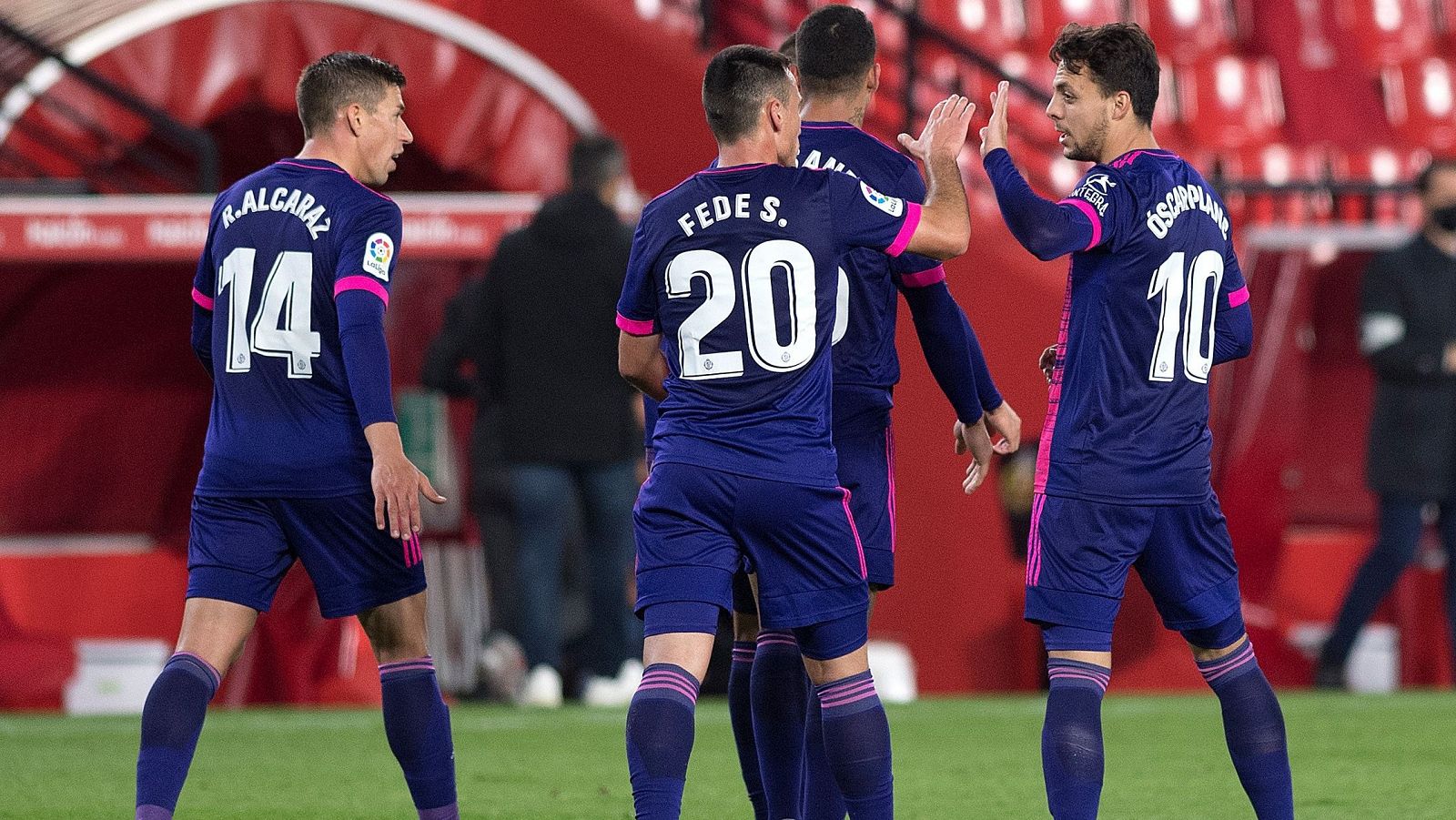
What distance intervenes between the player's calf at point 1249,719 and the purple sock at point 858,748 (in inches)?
31.7

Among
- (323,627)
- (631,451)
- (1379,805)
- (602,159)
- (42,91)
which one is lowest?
(1379,805)

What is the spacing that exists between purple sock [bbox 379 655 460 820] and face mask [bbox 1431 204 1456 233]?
228 inches

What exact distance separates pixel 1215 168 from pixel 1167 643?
8.81ft

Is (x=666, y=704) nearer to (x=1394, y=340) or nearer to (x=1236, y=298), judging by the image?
(x=1236, y=298)

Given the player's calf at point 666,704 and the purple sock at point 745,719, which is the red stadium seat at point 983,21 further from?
the player's calf at point 666,704

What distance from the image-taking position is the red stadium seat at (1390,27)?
15.4m

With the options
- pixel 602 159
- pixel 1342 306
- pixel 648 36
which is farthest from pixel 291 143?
pixel 1342 306

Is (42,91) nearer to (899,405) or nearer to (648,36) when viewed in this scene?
(648,36)

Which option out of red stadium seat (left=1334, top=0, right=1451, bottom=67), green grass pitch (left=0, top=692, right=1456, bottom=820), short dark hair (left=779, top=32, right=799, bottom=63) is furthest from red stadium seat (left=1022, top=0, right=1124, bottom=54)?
short dark hair (left=779, top=32, right=799, bottom=63)

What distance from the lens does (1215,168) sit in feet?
34.1

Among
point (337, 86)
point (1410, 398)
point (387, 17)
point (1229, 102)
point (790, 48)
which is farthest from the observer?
point (1229, 102)

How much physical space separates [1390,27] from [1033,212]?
12.3m

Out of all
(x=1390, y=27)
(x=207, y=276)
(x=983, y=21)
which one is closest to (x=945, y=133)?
(x=207, y=276)

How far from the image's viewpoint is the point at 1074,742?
4.34 m
